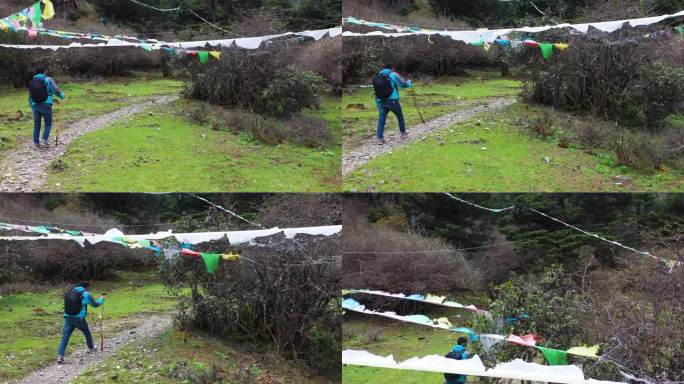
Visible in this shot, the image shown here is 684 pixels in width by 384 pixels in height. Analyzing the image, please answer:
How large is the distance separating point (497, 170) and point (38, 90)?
833cm

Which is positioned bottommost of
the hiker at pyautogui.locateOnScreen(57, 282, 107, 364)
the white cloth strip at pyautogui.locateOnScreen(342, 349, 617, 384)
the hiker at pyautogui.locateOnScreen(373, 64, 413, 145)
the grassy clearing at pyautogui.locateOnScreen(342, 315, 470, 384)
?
the grassy clearing at pyautogui.locateOnScreen(342, 315, 470, 384)

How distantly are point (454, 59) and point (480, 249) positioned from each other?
17.7 ft

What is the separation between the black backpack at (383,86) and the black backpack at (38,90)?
5775 millimetres

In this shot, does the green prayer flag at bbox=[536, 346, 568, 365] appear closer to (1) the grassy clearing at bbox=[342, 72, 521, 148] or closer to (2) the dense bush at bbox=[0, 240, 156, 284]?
(1) the grassy clearing at bbox=[342, 72, 521, 148]

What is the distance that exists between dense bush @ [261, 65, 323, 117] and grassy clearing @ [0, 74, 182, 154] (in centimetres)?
319

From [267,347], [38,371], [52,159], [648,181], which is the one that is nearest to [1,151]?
[52,159]

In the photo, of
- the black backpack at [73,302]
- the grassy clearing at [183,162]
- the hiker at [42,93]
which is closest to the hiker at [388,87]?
the grassy clearing at [183,162]

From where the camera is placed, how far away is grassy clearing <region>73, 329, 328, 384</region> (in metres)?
10.1

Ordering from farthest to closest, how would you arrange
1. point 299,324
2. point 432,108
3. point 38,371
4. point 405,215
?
1. point 405,215
2. point 432,108
3. point 299,324
4. point 38,371

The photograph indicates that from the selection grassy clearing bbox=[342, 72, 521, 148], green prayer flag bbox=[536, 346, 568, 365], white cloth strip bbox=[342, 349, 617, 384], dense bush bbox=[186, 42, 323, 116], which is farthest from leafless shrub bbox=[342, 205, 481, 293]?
white cloth strip bbox=[342, 349, 617, 384]

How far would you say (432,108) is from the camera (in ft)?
49.0

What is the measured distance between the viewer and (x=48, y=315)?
14.3m

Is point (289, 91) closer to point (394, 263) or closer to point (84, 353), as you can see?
point (394, 263)

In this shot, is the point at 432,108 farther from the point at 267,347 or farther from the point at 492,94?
the point at 267,347
